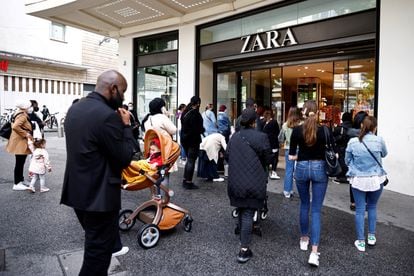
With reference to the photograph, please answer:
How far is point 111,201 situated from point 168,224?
7.03 ft

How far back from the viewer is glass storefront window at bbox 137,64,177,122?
14344 mm

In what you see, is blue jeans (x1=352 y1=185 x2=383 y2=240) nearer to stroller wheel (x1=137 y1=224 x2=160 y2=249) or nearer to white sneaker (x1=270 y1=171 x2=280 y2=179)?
stroller wheel (x1=137 y1=224 x2=160 y2=249)

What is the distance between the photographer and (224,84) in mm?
13617

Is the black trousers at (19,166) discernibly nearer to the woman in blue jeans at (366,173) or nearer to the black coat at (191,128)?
the black coat at (191,128)

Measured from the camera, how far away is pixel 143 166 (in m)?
4.45

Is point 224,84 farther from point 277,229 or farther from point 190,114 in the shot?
point 277,229

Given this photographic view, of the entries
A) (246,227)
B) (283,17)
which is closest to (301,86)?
(283,17)

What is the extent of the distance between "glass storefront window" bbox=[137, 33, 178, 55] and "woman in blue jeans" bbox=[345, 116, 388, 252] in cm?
1032

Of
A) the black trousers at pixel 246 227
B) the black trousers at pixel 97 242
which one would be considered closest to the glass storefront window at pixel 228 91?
the black trousers at pixel 246 227

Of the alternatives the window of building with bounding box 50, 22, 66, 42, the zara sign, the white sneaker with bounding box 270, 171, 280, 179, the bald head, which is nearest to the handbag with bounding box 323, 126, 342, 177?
the bald head

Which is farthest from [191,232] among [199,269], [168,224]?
[199,269]

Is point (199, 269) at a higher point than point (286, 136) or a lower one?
lower

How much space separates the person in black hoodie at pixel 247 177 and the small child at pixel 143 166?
1045 mm

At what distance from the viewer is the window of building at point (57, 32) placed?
2817cm
